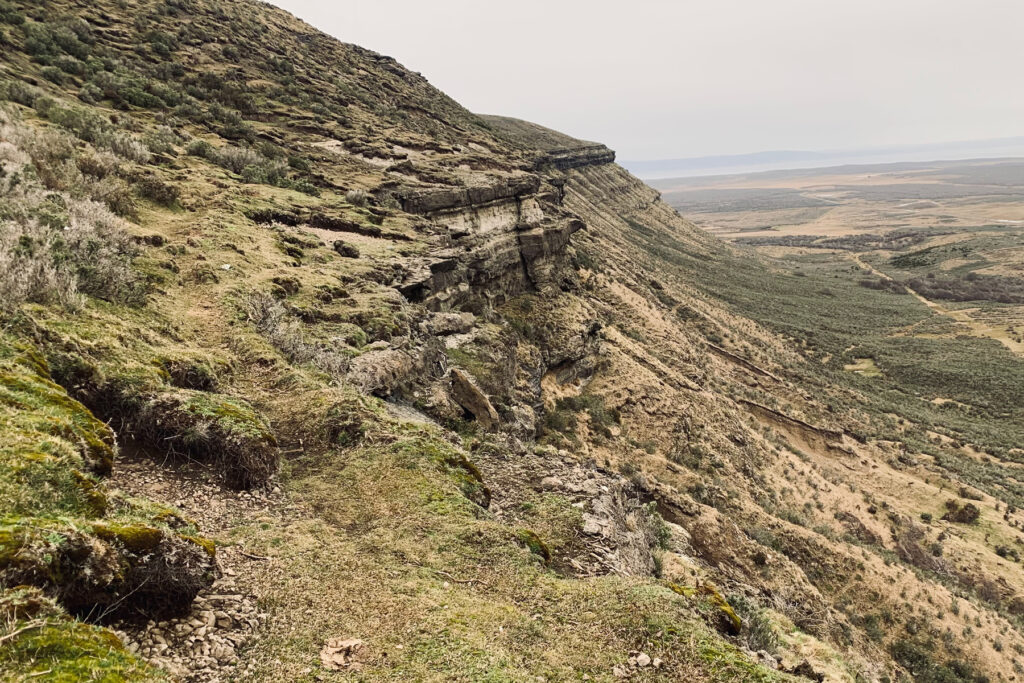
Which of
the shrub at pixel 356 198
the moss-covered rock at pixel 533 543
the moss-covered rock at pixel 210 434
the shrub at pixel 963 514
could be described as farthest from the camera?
the shrub at pixel 963 514

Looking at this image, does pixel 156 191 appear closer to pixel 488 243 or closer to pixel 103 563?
pixel 488 243

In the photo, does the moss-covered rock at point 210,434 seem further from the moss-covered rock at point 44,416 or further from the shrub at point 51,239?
the shrub at point 51,239

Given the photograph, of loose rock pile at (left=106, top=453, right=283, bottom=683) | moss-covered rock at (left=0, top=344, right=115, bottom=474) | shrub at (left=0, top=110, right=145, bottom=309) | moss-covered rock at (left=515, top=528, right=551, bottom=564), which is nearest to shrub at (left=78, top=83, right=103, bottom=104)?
shrub at (left=0, top=110, right=145, bottom=309)

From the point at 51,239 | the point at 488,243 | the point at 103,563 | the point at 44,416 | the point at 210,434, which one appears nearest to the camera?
the point at 103,563

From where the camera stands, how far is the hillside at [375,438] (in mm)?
5746

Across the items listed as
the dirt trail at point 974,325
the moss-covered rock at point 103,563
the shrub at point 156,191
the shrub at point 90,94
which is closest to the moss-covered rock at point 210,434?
the moss-covered rock at point 103,563

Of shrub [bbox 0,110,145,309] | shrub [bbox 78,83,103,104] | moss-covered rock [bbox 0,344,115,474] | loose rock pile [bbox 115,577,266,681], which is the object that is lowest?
loose rock pile [bbox 115,577,266,681]

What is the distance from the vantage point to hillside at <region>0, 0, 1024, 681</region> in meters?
5.75

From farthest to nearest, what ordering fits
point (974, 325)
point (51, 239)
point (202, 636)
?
point (974, 325) → point (51, 239) → point (202, 636)

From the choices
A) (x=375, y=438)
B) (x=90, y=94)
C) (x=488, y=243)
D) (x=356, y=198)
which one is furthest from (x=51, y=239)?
(x=90, y=94)

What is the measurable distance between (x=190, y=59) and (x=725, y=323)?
2032 inches

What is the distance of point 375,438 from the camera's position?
1021 cm

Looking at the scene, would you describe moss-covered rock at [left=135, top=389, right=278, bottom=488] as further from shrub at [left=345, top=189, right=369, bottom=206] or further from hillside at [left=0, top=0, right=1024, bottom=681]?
shrub at [left=345, top=189, right=369, bottom=206]

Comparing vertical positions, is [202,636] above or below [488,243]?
below
